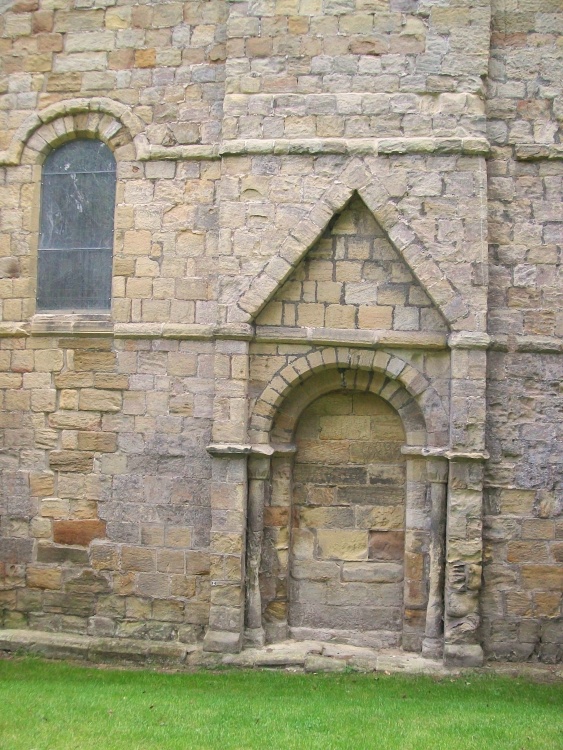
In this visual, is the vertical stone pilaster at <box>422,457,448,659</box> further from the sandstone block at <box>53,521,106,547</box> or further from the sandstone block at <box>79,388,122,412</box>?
the sandstone block at <box>53,521,106,547</box>

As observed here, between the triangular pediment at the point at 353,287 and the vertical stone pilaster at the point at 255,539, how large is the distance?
145 centimetres

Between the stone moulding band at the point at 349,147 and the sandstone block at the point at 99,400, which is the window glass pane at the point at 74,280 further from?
the stone moulding band at the point at 349,147

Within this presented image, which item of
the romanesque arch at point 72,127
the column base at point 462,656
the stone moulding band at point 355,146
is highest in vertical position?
the romanesque arch at point 72,127

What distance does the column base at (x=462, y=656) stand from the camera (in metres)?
7.50

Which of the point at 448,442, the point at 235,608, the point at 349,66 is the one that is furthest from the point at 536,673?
the point at 349,66

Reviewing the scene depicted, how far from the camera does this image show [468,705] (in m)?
6.72

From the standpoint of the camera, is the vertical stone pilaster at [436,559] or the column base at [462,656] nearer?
the column base at [462,656]

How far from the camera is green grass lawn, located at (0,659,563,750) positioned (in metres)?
5.92

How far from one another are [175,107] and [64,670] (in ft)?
18.9

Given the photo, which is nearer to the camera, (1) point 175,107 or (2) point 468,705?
(2) point 468,705

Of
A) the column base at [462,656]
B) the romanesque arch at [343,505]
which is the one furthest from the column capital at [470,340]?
the column base at [462,656]

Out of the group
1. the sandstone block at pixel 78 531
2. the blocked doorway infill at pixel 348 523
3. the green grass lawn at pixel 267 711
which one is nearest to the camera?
the green grass lawn at pixel 267 711

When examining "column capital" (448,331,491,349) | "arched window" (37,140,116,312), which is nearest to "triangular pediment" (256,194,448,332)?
"column capital" (448,331,491,349)

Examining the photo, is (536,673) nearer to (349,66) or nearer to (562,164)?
(562,164)
